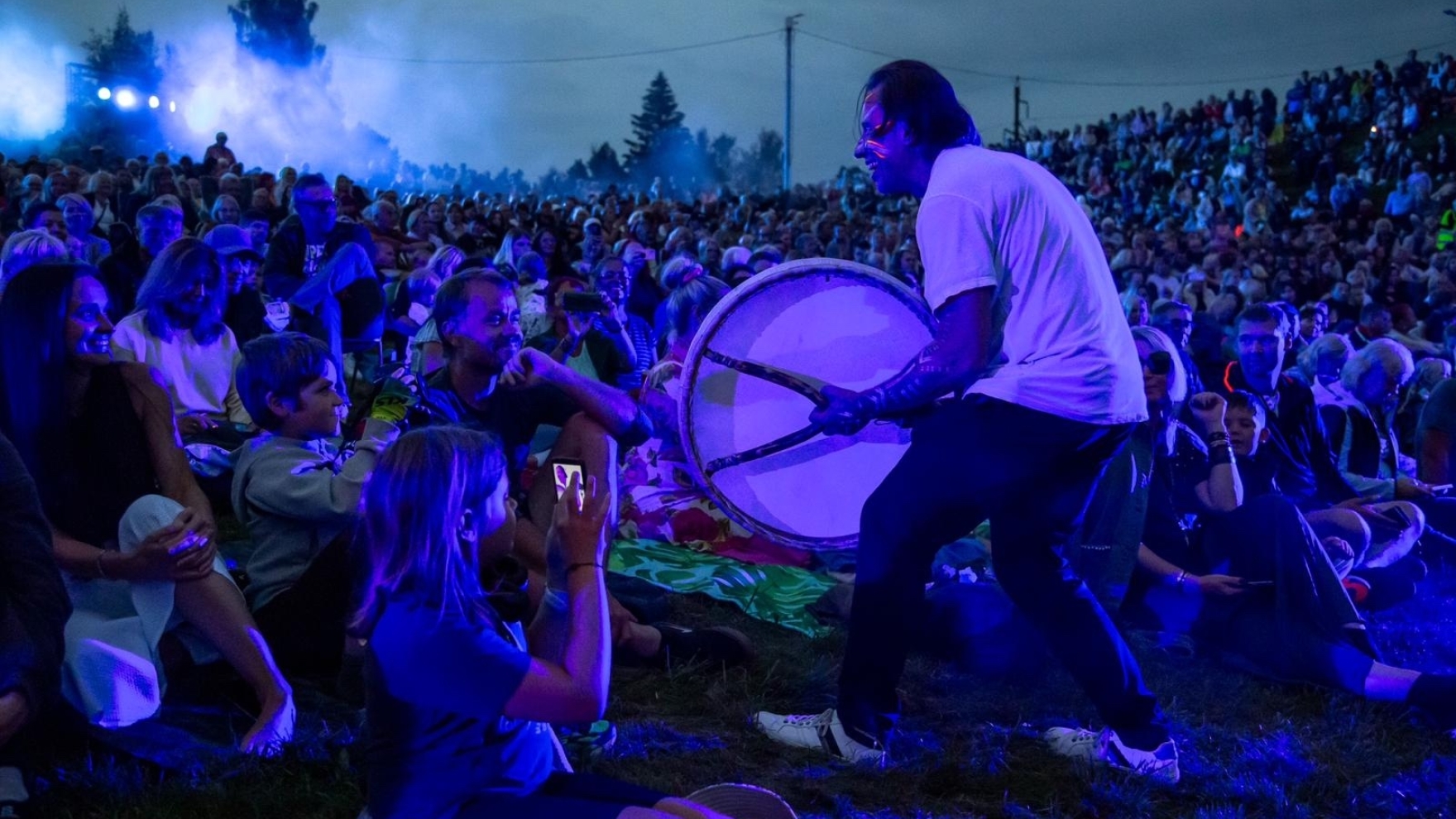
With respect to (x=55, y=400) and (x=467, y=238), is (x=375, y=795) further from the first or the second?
(x=467, y=238)

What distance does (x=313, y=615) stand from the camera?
3.66 metres

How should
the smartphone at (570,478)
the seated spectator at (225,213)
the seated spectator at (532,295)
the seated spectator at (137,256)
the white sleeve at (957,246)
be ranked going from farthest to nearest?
the seated spectator at (225,213)
the seated spectator at (532,295)
the seated spectator at (137,256)
the white sleeve at (957,246)
the smartphone at (570,478)

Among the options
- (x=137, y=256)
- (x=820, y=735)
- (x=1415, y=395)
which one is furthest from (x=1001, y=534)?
(x=137, y=256)

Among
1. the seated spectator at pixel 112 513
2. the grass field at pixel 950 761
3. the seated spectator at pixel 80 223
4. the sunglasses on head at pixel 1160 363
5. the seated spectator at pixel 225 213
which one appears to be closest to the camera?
the grass field at pixel 950 761

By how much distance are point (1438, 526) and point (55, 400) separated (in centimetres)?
540

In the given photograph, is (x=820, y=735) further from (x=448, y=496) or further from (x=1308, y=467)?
(x=1308, y=467)

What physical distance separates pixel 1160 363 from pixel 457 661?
10.9 ft

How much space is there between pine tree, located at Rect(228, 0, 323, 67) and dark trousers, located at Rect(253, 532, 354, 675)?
175 feet

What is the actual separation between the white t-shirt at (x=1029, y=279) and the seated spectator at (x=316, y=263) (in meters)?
5.12

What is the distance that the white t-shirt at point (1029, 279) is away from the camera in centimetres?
302

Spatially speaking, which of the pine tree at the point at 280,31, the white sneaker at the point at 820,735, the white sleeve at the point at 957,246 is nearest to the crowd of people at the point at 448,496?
the white sneaker at the point at 820,735

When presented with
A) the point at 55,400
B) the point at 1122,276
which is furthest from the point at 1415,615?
the point at 1122,276

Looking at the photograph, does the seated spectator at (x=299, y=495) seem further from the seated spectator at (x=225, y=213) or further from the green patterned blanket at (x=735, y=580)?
the seated spectator at (x=225, y=213)

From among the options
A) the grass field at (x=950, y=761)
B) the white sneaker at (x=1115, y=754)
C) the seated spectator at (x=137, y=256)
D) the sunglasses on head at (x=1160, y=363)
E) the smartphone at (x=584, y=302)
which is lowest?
the grass field at (x=950, y=761)
